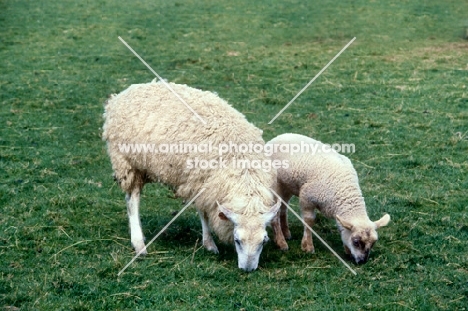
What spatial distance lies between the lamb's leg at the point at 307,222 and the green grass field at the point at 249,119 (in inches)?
4.4

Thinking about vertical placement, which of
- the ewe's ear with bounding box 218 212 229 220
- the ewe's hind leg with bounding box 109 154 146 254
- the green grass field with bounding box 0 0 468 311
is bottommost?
the green grass field with bounding box 0 0 468 311

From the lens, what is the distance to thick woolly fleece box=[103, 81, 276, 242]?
582 centimetres

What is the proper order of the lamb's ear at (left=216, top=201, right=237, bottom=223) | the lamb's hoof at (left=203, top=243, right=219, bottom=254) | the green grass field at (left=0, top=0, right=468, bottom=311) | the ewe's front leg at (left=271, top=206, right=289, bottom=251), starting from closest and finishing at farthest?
the green grass field at (left=0, top=0, right=468, bottom=311), the lamb's ear at (left=216, top=201, right=237, bottom=223), the lamb's hoof at (left=203, top=243, right=219, bottom=254), the ewe's front leg at (left=271, top=206, right=289, bottom=251)

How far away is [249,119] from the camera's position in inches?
436

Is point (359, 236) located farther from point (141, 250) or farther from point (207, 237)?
point (141, 250)

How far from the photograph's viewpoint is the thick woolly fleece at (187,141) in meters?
5.82

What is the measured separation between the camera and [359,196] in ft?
20.5

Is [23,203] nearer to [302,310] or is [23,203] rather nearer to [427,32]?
[302,310]

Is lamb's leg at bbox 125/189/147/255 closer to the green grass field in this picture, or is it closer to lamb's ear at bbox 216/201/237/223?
the green grass field

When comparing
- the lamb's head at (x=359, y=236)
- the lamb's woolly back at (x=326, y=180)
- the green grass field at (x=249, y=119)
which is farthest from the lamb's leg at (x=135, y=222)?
the lamb's head at (x=359, y=236)

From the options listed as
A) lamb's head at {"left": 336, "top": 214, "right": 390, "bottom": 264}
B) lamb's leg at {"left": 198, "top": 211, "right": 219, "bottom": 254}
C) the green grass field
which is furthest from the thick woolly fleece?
lamb's head at {"left": 336, "top": 214, "right": 390, "bottom": 264}

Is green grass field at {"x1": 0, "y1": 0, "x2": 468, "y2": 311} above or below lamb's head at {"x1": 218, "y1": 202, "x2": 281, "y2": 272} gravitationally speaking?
below

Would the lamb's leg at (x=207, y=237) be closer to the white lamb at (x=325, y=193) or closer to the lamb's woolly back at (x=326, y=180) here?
the white lamb at (x=325, y=193)

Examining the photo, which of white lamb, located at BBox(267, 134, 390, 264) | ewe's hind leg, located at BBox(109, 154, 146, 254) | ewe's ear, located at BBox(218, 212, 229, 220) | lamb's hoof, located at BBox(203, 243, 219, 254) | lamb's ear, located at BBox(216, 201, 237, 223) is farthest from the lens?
ewe's hind leg, located at BBox(109, 154, 146, 254)
